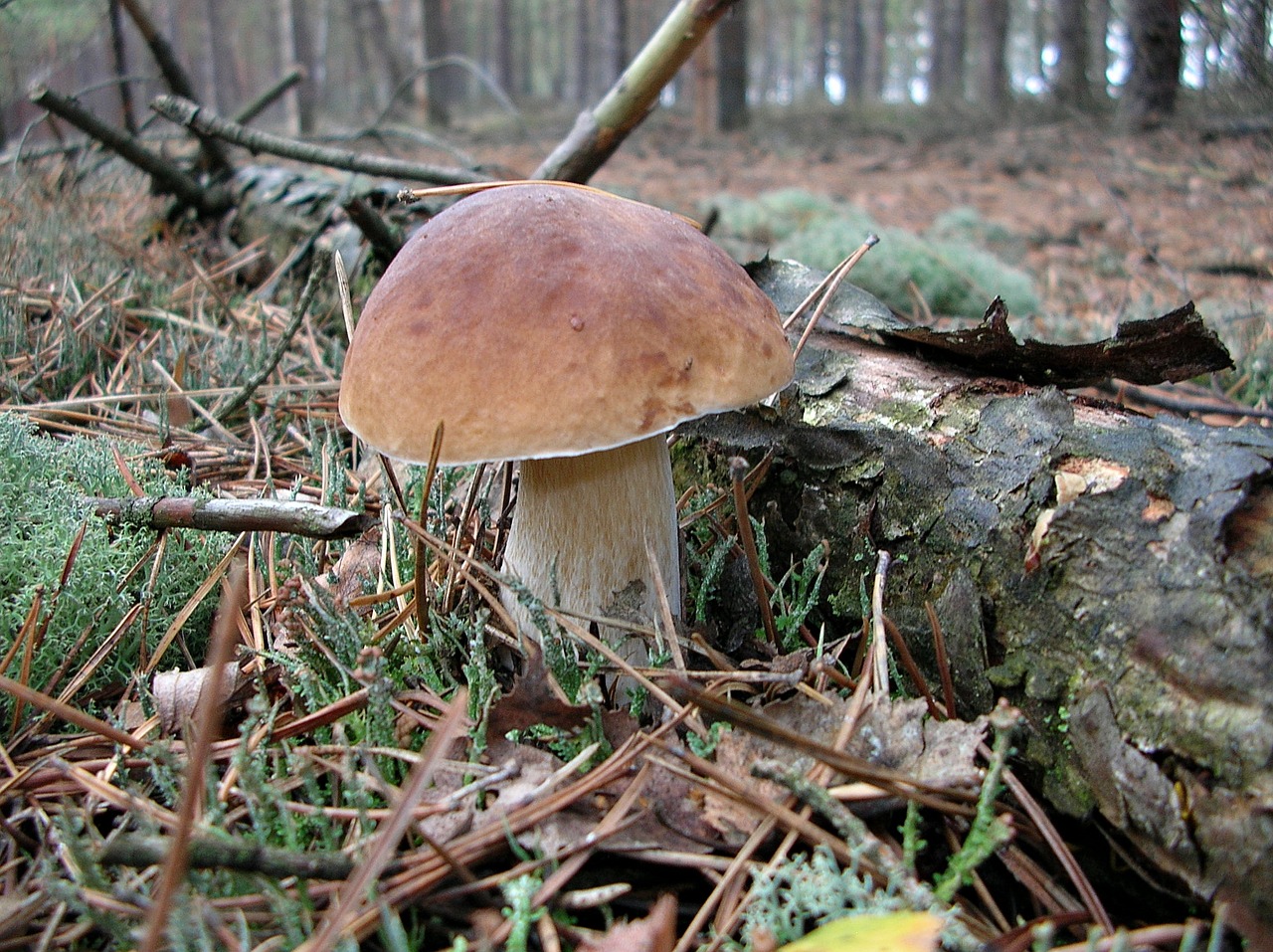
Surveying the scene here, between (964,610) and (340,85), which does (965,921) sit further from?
(340,85)

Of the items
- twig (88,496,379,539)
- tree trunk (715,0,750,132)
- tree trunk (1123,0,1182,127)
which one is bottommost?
twig (88,496,379,539)

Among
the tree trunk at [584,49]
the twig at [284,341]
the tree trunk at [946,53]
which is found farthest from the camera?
the tree trunk at [584,49]

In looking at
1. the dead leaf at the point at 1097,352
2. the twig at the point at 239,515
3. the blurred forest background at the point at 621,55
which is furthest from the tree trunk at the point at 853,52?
the twig at the point at 239,515

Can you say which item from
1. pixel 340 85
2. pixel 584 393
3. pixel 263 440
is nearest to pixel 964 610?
pixel 584 393

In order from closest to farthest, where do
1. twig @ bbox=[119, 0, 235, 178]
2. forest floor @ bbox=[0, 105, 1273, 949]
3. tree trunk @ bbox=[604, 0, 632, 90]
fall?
1. forest floor @ bbox=[0, 105, 1273, 949]
2. twig @ bbox=[119, 0, 235, 178]
3. tree trunk @ bbox=[604, 0, 632, 90]

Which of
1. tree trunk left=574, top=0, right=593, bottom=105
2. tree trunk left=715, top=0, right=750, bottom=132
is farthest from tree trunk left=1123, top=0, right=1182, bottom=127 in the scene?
tree trunk left=574, top=0, right=593, bottom=105

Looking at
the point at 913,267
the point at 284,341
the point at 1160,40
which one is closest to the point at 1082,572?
the point at 284,341

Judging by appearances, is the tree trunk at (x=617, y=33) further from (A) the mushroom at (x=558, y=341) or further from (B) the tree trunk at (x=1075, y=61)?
(A) the mushroom at (x=558, y=341)

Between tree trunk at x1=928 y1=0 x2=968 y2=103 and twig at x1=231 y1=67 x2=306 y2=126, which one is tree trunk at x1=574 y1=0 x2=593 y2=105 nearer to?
tree trunk at x1=928 y1=0 x2=968 y2=103
